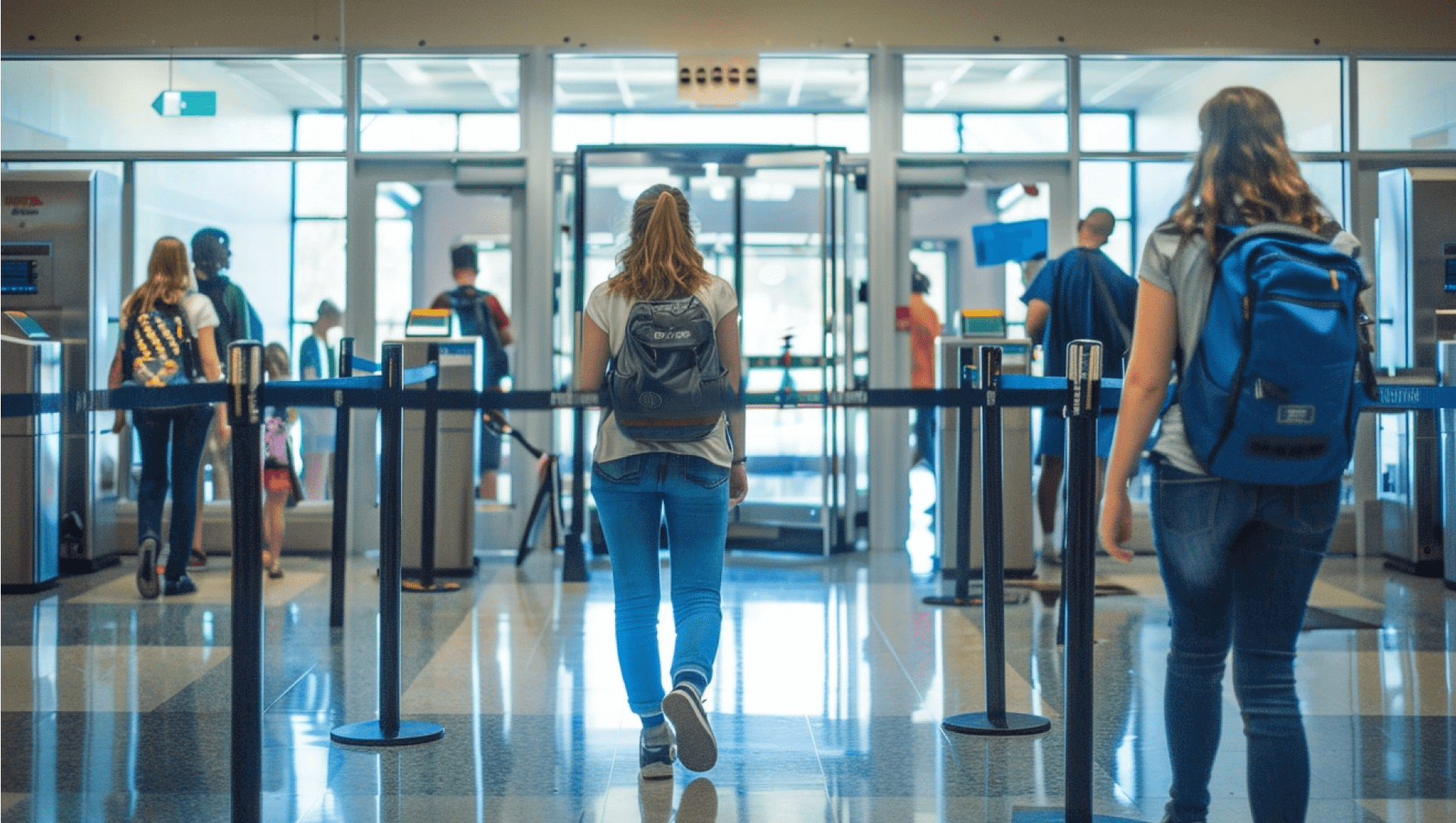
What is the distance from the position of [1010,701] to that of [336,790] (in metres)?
2.09

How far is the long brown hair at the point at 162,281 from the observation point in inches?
248

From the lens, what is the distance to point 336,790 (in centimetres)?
332

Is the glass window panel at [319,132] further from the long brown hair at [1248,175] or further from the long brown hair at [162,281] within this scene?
the long brown hair at [1248,175]

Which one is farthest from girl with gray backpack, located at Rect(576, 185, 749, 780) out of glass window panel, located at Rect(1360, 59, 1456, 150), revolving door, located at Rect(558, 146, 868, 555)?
glass window panel, located at Rect(1360, 59, 1456, 150)

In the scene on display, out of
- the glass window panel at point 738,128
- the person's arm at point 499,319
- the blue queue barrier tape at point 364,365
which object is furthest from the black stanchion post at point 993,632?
the glass window panel at point 738,128

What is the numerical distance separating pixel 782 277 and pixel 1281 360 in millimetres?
6262

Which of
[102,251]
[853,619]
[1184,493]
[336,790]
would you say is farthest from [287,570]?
[1184,493]

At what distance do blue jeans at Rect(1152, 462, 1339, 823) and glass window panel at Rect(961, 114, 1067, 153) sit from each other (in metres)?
6.24

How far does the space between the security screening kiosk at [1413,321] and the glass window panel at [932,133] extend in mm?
2529

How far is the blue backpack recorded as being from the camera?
2354 mm

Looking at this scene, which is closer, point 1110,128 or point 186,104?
point 186,104

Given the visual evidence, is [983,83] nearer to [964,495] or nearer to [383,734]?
[964,495]

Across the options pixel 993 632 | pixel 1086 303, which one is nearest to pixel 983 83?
pixel 1086 303

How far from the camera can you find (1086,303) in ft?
20.7
